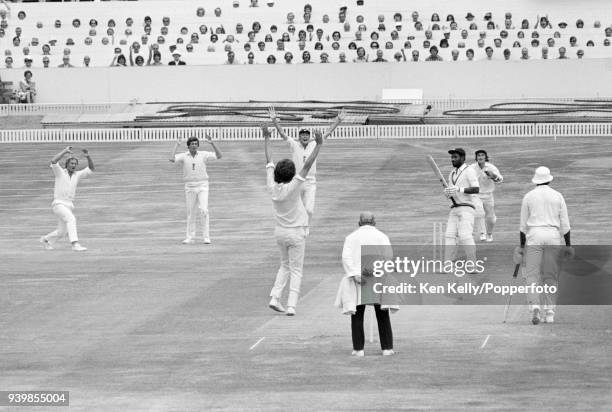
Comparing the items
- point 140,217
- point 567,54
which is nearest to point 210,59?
point 567,54

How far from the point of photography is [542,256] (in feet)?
60.4

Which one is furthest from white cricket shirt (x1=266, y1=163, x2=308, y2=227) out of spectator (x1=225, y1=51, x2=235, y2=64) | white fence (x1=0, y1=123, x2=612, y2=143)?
spectator (x1=225, y1=51, x2=235, y2=64)

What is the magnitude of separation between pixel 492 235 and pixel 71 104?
104 ft

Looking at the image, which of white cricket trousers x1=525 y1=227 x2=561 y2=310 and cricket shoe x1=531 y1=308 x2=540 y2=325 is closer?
white cricket trousers x1=525 y1=227 x2=561 y2=310

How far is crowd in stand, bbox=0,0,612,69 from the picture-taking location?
6003cm

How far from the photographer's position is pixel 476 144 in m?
46.0

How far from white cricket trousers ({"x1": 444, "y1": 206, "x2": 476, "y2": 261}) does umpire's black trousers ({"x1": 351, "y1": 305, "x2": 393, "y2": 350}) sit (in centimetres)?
584

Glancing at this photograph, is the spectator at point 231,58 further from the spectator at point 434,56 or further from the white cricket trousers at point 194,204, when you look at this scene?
the white cricket trousers at point 194,204

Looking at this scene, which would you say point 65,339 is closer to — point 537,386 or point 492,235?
point 537,386

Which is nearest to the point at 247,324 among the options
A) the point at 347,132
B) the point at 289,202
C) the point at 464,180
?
the point at 289,202

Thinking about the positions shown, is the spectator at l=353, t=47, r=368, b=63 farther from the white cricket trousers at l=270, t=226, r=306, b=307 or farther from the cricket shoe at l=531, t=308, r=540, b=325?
the cricket shoe at l=531, t=308, r=540, b=325

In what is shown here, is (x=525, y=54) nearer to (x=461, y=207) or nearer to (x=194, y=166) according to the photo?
(x=194, y=166)

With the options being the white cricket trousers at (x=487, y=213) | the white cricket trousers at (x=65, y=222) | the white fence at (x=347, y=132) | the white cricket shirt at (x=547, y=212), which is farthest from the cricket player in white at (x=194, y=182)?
the white fence at (x=347, y=132)

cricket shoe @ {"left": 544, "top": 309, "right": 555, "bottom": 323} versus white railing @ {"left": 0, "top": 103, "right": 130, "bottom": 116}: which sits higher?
cricket shoe @ {"left": 544, "top": 309, "right": 555, "bottom": 323}
